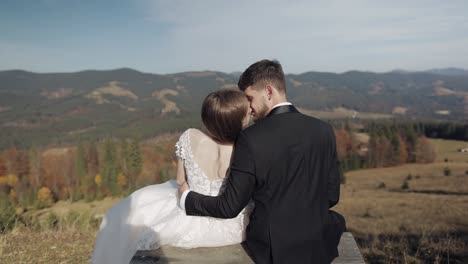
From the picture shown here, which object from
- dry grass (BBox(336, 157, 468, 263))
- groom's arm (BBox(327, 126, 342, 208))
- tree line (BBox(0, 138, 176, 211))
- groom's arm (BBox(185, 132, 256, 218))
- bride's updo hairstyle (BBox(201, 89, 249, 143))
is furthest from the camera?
tree line (BBox(0, 138, 176, 211))

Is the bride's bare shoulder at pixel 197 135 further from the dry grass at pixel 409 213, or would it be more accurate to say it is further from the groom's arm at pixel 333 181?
the dry grass at pixel 409 213

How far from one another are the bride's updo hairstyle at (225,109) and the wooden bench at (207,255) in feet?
3.34

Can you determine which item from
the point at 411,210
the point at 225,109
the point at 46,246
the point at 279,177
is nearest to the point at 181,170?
the point at 225,109

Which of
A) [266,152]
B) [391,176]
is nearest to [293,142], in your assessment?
[266,152]

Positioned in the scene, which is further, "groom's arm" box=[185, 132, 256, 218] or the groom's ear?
the groom's ear

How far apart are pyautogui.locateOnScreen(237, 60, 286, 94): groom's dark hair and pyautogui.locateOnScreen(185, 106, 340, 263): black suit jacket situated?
0.19 meters

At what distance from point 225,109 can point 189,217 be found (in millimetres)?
1076

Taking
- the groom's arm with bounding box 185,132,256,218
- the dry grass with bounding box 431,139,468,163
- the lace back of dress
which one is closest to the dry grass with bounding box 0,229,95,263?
the lace back of dress

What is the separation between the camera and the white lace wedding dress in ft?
10.6

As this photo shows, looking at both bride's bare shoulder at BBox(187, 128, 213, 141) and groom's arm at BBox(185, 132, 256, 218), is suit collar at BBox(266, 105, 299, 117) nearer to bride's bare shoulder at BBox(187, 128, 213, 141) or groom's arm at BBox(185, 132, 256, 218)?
groom's arm at BBox(185, 132, 256, 218)

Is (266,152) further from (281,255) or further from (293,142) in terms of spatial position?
(281,255)

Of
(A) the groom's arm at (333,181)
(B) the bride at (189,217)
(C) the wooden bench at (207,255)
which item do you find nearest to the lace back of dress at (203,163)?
(B) the bride at (189,217)

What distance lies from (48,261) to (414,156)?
7774 cm

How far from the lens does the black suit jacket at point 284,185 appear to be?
2.50 metres
